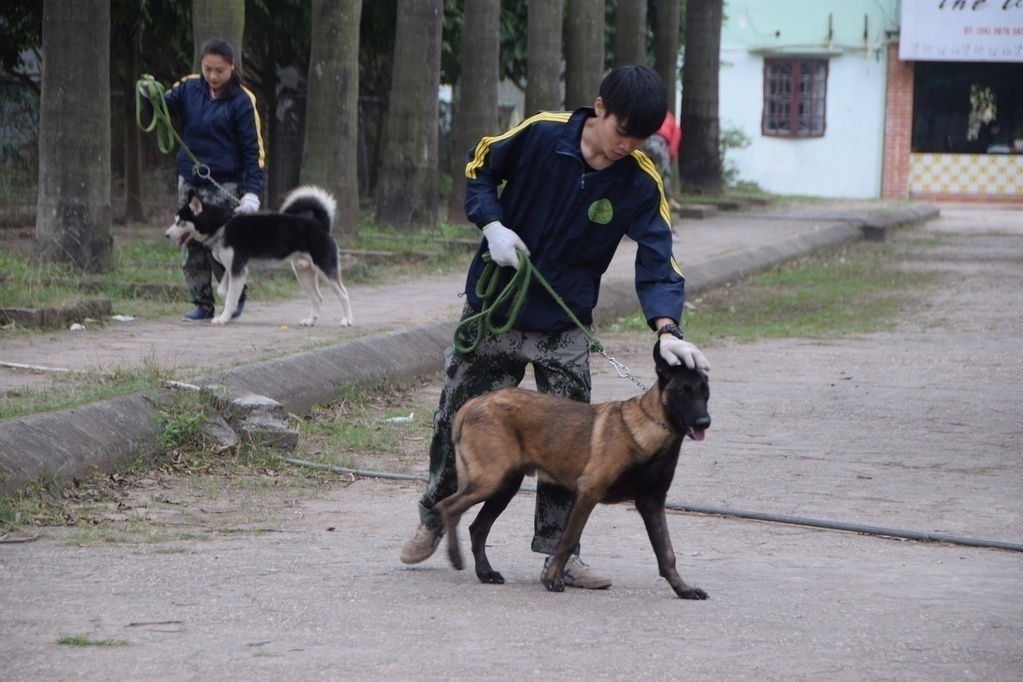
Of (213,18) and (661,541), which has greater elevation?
(213,18)

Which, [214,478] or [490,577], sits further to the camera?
[214,478]

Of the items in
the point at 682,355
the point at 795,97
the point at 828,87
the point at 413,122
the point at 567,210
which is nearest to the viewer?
the point at 682,355

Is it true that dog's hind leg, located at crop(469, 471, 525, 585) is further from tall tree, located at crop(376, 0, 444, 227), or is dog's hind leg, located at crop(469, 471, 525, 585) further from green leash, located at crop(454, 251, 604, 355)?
tall tree, located at crop(376, 0, 444, 227)

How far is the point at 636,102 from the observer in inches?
179

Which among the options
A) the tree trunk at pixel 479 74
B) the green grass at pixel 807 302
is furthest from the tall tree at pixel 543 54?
the green grass at pixel 807 302

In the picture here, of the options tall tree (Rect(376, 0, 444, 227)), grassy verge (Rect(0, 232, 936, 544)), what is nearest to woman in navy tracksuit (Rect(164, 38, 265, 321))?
grassy verge (Rect(0, 232, 936, 544))

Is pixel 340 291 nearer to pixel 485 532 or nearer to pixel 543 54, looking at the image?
pixel 485 532

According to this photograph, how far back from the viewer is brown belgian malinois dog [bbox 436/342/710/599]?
4621 mm

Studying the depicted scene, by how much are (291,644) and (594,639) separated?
2.96ft

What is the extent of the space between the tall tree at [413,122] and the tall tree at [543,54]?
2870mm

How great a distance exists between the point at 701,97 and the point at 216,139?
1779 centimetres

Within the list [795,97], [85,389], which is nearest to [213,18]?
[85,389]

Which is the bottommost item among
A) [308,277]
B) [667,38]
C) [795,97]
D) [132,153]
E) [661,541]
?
[661,541]

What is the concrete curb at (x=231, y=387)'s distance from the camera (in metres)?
5.91
